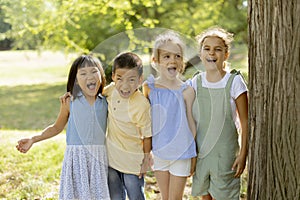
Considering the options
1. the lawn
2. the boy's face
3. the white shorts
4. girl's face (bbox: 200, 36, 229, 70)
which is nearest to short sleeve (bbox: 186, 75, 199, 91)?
girl's face (bbox: 200, 36, 229, 70)

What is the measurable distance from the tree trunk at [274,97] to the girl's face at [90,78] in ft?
2.96

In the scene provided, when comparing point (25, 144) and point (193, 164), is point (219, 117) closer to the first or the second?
point (193, 164)

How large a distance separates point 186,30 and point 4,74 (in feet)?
34.0

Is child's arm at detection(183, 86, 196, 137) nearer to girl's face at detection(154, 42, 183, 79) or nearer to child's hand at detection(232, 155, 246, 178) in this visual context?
girl's face at detection(154, 42, 183, 79)

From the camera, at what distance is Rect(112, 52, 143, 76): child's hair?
302cm

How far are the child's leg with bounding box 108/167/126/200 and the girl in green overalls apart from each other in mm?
492

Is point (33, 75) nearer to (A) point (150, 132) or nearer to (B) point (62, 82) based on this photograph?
(B) point (62, 82)

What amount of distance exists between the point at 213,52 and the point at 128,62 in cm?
51

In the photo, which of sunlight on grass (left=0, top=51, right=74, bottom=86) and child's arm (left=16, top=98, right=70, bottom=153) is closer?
child's arm (left=16, top=98, right=70, bottom=153)

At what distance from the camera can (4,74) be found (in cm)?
2078

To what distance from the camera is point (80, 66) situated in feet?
10.2

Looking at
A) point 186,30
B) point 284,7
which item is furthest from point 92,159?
point 186,30

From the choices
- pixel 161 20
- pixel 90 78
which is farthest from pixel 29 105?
pixel 90 78

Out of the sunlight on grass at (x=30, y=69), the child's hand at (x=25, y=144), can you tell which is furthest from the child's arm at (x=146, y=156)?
the sunlight on grass at (x=30, y=69)
